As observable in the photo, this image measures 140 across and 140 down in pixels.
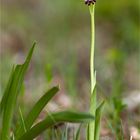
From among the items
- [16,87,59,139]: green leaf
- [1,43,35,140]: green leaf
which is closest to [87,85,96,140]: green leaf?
[16,87,59,139]: green leaf

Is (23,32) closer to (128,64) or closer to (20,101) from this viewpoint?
(128,64)

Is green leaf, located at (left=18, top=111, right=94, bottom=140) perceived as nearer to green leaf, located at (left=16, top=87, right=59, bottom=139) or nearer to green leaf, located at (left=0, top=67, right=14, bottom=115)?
green leaf, located at (left=16, top=87, right=59, bottom=139)

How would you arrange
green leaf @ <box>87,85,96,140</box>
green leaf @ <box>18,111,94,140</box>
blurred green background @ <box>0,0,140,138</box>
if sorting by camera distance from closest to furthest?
green leaf @ <box>18,111,94,140</box>
green leaf @ <box>87,85,96,140</box>
blurred green background @ <box>0,0,140,138</box>

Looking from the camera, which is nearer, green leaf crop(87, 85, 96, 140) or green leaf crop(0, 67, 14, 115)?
Result: green leaf crop(87, 85, 96, 140)

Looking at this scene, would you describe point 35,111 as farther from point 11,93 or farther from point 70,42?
point 70,42

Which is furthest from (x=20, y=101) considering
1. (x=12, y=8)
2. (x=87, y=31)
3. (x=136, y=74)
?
(x=12, y=8)

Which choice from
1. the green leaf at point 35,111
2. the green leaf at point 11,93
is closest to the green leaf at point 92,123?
the green leaf at point 35,111

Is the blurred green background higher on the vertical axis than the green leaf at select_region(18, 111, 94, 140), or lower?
higher
